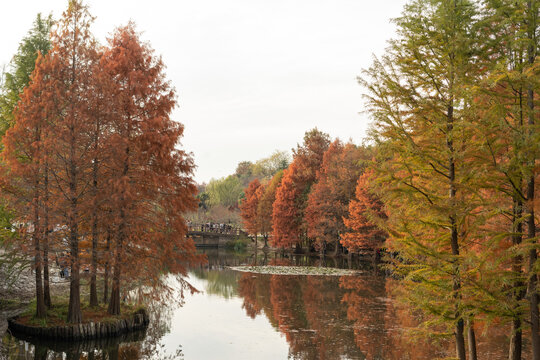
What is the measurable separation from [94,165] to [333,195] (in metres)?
34.6

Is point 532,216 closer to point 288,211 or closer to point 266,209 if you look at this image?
point 288,211

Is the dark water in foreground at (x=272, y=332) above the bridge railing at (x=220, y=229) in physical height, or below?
below

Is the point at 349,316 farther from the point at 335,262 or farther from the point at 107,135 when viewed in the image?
the point at 335,262

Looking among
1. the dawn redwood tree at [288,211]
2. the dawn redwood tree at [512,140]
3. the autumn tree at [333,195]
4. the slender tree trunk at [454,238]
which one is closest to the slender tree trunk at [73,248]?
the slender tree trunk at [454,238]

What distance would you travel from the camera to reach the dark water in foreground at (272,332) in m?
17.1

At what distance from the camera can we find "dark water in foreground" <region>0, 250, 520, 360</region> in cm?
1708

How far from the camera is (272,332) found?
20641mm

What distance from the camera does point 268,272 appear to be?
41375 mm

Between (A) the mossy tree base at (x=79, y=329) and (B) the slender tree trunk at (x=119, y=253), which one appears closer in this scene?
(A) the mossy tree base at (x=79, y=329)

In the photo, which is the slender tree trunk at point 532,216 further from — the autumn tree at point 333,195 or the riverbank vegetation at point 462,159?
the autumn tree at point 333,195

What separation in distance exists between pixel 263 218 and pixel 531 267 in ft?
178

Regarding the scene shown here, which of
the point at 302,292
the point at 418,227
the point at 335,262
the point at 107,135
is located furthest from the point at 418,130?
the point at 335,262

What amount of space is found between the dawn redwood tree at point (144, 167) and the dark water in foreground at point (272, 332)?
2845mm

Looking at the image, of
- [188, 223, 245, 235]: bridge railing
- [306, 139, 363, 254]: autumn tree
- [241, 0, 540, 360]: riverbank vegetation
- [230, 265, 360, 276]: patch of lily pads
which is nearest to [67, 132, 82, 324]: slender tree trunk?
[241, 0, 540, 360]: riverbank vegetation
